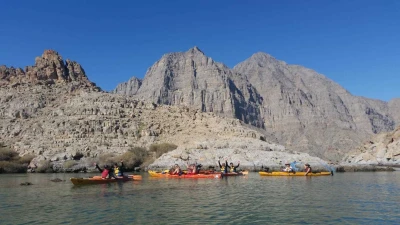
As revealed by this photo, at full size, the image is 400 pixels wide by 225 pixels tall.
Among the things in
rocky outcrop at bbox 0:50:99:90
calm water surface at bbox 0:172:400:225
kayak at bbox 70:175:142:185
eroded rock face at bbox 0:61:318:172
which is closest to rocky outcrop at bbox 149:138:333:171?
eroded rock face at bbox 0:61:318:172

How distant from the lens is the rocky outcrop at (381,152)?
288 ft

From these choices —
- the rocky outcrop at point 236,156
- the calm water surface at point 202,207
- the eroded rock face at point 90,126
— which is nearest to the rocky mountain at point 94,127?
the eroded rock face at point 90,126

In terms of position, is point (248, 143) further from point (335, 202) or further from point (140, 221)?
point (140, 221)

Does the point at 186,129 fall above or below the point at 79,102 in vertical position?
below

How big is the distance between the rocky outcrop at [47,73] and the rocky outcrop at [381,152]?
8011 cm

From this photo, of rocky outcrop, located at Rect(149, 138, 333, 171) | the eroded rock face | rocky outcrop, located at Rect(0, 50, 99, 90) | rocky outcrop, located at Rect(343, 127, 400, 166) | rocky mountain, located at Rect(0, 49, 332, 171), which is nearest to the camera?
rocky outcrop, located at Rect(149, 138, 333, 171)

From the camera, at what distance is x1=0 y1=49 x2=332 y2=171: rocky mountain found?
7100cm

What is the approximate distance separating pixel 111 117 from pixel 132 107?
416 inches

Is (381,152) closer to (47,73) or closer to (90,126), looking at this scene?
(90,126)

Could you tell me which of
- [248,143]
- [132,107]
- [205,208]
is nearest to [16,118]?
[132,107]

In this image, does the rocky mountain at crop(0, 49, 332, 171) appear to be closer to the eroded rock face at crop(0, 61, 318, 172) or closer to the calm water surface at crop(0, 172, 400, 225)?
the eroded rock face at crop(0, 61, 318, 172)

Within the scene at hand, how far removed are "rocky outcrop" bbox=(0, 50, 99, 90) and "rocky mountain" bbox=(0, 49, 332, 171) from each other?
283 millimetres

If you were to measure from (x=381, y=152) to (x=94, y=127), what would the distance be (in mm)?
69047

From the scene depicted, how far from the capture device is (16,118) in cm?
9450
